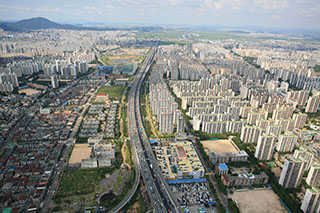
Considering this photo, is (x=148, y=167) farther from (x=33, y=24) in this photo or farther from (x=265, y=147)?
(x=33, y=24)

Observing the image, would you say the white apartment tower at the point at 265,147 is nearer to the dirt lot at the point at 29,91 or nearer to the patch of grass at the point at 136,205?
the patch of grass at the point at 136,205

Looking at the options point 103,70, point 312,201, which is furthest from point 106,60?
point 312,201

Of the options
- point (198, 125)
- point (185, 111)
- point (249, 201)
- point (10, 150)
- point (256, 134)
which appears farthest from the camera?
point (185, 111)

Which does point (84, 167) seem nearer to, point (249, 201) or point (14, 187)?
point (14, 187)

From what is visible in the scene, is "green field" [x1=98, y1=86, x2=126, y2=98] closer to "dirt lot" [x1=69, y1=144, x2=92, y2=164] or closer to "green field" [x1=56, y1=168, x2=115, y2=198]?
"dirt lot" [x1=69, y1=144, x2=92, y2=164]

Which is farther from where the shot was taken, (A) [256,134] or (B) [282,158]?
(A) [256,134]

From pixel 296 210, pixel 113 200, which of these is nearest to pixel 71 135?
pixel 113 200

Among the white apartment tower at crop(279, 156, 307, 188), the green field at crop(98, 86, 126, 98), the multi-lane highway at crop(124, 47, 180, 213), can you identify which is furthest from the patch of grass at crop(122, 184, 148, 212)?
the green field at crop(98, 86, 126, 98)

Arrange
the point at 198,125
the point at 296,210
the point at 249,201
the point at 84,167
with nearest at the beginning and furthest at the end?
the point at 296,210
the point at 249,201
the point at 84,167
the point at 198,125
